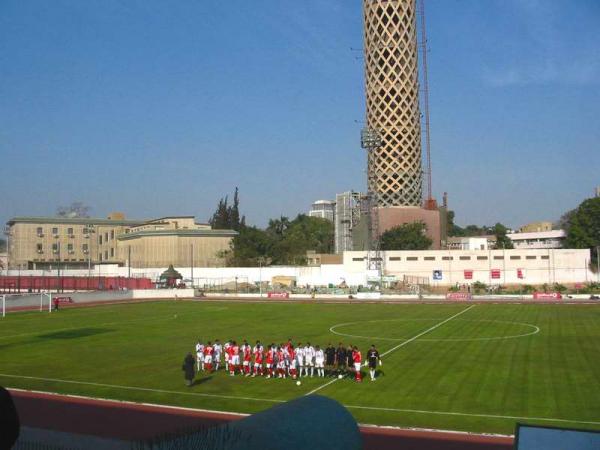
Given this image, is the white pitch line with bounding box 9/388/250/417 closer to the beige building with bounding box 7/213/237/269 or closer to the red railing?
the red railing

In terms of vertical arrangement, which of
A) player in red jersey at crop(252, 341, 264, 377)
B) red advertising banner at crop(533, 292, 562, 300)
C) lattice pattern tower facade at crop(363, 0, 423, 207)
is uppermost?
lattice pattern tower facade at crop(363, 0, 423, 207)

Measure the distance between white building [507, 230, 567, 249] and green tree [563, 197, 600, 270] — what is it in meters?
41.8

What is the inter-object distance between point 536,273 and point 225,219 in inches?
3246

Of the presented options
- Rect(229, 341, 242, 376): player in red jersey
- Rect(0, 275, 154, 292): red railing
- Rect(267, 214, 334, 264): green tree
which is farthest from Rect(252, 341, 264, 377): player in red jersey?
Rect(267, 214, 334, 264): green tree

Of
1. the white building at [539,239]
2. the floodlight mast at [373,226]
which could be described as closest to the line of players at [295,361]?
the floodlight mast at [373,226]

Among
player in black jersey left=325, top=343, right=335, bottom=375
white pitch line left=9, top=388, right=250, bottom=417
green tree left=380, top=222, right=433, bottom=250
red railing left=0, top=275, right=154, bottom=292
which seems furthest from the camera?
green tree left=380, top=222, right=433, bottom=250

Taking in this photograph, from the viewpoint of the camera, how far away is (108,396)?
82.6ft

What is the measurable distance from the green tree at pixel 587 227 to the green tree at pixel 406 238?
82.0 ft

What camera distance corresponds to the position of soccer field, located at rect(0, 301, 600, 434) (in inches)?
888

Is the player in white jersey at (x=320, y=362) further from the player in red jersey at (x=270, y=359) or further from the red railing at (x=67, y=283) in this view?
the red railing at (x=67, y=283)

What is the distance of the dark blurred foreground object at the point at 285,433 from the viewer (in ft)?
24.1

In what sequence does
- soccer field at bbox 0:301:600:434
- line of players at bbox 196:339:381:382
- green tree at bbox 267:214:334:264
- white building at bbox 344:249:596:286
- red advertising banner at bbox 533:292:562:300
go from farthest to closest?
green tree at bbox 267:214:334:264, white building at bbox 344:249:596:286, red advertising banner at bbox 533:292:562:300, line of players at bbox 196:339:381:382, soccer field at bbox 0:301:600:434

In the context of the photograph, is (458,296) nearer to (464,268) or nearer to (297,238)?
(464,268)

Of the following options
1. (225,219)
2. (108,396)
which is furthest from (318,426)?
(225,219)
